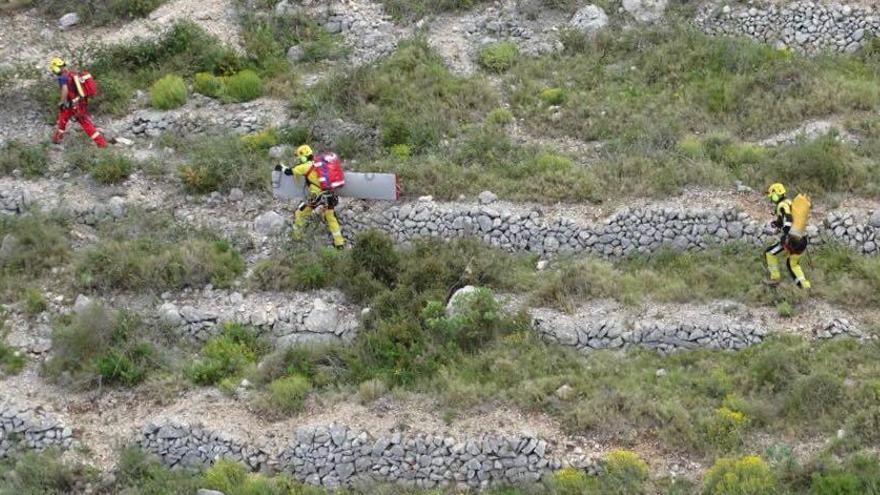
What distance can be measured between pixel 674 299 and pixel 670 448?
3.10 m

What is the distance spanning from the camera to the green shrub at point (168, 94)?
21.2 m

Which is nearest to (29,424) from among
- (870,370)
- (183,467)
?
(183,467)

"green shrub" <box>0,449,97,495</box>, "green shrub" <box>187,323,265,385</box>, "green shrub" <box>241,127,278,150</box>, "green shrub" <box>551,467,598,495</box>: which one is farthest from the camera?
"green shrub" <box>241,127,278,150</box>

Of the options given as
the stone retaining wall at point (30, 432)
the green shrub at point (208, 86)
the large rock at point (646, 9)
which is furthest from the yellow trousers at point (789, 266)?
the green shrub at point (208, 86)

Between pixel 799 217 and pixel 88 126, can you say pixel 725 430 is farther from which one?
pixel 88 126

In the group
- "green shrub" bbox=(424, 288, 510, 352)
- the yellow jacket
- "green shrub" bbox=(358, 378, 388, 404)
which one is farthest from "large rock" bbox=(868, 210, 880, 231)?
the yellow jacket

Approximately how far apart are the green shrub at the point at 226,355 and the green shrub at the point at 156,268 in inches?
48.5

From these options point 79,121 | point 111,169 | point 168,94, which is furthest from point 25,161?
point 168,94

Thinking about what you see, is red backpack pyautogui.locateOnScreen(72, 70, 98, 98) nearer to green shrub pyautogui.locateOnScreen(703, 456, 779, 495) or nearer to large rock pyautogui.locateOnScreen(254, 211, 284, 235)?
large rock pyautogui.locateOnScreen(254, 211, 284, 235)

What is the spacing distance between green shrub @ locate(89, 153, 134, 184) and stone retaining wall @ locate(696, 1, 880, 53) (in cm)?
1238

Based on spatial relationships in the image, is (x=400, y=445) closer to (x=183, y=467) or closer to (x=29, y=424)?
(x=183, y=467)

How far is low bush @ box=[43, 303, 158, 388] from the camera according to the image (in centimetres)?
1595

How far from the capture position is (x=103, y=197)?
19.4 meters

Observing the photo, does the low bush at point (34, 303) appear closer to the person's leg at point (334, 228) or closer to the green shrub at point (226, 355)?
the green shrub at point (226, 355)
